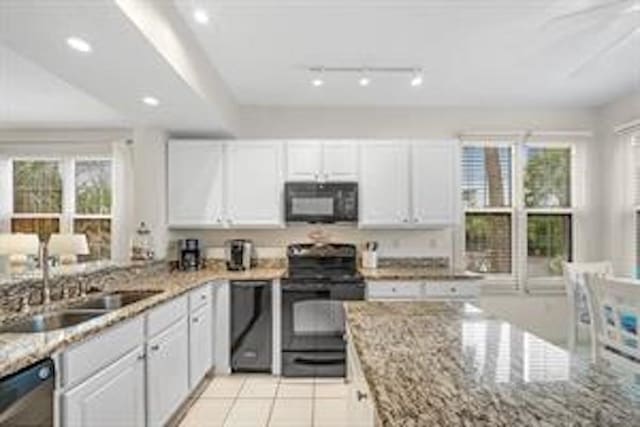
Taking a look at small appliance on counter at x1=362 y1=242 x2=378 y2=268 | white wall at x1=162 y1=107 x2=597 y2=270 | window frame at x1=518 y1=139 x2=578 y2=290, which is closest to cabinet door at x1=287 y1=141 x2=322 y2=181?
white wall at x1=162 y1=107 x2=597 y2=270

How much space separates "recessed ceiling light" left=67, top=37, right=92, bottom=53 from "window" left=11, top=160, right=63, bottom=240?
414cm

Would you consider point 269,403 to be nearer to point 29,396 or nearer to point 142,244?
point 142,244

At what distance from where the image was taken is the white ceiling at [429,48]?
2992 millimetres

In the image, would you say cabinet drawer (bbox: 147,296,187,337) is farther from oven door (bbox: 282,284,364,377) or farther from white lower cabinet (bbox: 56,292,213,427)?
oven door (bbox: 282,284,364,377)

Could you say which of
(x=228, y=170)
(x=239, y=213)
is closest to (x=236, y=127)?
(x=228, y=170)

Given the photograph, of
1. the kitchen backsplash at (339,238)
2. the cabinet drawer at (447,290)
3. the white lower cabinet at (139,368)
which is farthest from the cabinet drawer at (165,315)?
the cabinet drawer at (447,290)

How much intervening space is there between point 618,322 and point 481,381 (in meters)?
1.46

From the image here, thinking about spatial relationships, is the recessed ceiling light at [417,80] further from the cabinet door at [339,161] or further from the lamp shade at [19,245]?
the lamp shade at [19,245]

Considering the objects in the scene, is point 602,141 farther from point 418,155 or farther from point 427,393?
point 427,393

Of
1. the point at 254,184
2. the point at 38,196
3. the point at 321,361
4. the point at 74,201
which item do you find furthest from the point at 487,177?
the point at 38,196

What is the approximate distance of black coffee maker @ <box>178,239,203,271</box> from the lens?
16.1 feet

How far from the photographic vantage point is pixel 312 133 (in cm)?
530

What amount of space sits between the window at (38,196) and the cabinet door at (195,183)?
2265mm

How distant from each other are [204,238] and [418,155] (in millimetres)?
2378
